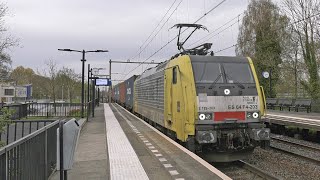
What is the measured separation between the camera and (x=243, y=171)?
33.5 feet

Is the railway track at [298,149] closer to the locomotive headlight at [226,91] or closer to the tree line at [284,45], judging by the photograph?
the locomotive headlight at [226,91]

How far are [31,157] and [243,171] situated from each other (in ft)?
19.6

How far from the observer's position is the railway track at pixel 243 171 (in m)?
9.30

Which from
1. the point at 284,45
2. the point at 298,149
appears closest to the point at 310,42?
the point at 284,45

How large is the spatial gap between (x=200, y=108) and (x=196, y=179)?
3292mm

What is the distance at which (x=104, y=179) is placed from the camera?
24.4ft

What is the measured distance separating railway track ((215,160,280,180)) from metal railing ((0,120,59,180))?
14.4ft

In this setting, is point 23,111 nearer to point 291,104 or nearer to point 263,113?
point 263,113

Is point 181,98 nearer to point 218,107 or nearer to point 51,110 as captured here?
point 218,107

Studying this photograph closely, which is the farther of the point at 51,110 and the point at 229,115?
the point at 51,110

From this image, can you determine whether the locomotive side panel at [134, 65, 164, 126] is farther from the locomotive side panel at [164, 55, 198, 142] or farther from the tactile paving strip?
the tactile paving strip

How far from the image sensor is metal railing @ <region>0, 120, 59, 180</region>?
4.55m

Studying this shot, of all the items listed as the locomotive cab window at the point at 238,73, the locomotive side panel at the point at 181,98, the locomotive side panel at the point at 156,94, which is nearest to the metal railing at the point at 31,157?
the locomotive side panel at the point at 181,98

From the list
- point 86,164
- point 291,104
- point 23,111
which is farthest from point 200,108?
point 291,104
